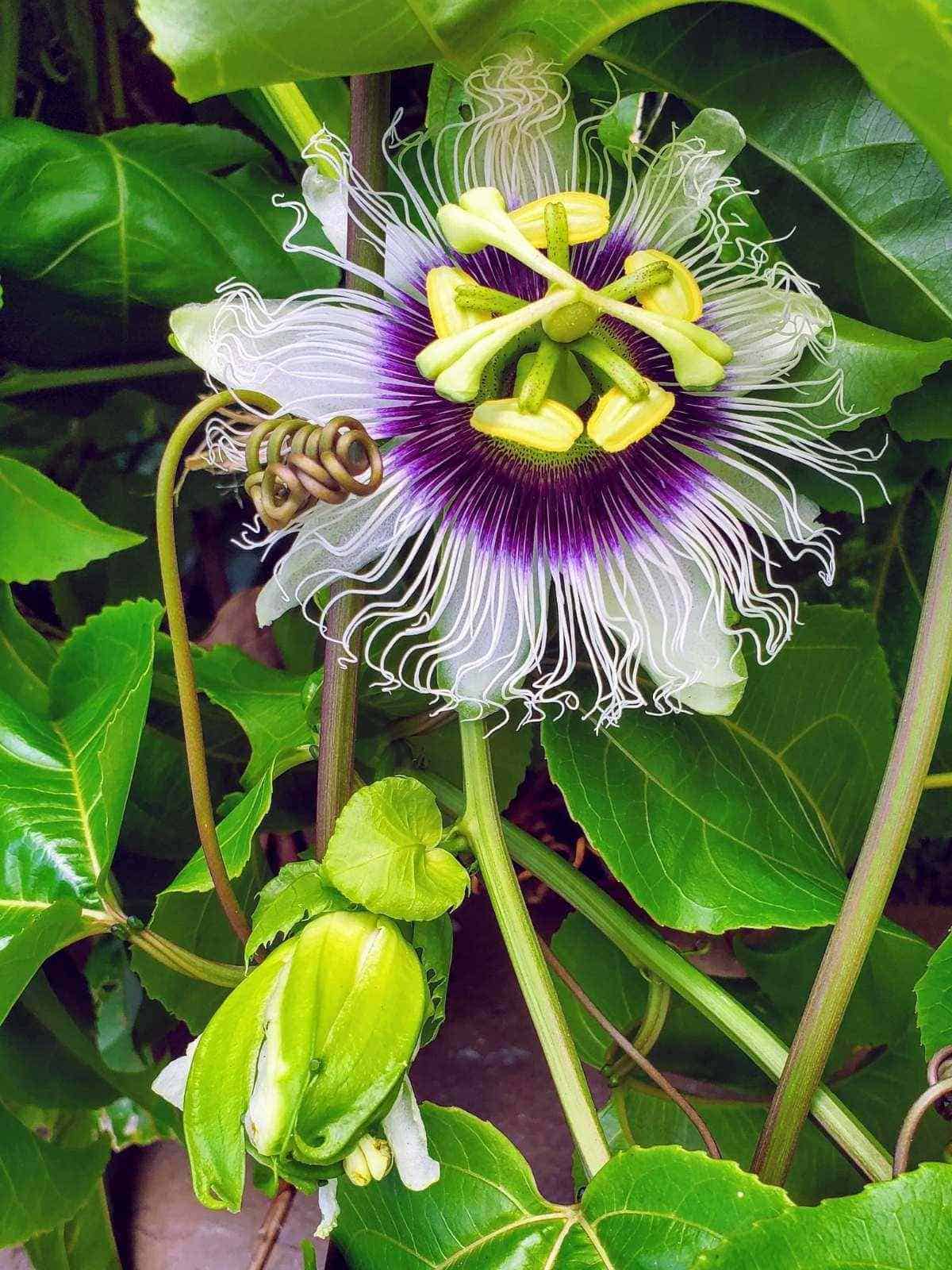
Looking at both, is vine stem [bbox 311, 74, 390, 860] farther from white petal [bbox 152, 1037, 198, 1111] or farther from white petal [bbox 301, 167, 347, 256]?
white petal [bbox 152, 1037, 198, 1111]

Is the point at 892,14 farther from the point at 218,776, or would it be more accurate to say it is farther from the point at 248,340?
the point at 218,776

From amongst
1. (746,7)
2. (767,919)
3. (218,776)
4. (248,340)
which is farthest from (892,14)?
(218,776)

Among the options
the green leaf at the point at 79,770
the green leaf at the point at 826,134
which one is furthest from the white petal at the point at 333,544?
the green leaf at the point at 826,134

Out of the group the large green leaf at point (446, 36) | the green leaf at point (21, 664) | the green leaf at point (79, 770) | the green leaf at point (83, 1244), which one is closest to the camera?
the large green leaf at point (446, 36)

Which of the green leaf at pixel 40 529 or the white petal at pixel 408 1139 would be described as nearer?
the white petal at pixel 408 1139

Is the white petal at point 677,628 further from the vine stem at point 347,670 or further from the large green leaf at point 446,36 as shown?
the large green leaf at point 446,36

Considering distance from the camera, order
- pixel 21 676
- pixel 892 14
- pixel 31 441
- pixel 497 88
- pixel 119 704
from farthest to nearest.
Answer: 1. pixel 31 441
2. pixel 21 676
3. pixel 119 704
4. pixel 497 88
5. pixel 892 14
